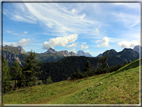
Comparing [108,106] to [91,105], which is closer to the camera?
[108,106]

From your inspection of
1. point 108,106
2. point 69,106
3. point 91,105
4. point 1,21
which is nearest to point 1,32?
point 1,21

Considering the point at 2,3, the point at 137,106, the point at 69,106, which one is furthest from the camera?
the point at 69,106

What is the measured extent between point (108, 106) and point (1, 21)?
14.4 metres

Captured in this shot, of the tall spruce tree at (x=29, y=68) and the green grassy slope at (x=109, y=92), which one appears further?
the tall spruce tree at (x=29, y=68)

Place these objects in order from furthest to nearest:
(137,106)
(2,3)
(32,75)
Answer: (32,75) → (2,3) → (137,106)

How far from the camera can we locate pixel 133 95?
27.0 feet

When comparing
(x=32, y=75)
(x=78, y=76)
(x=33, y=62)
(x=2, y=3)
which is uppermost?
(x=2, y=3)

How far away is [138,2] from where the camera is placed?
28.7 feet

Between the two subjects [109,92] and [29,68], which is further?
[29,68]

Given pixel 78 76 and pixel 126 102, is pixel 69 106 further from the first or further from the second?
pixel 78 76

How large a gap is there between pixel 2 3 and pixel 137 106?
1676 cm

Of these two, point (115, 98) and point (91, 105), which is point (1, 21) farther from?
point (115, 98)

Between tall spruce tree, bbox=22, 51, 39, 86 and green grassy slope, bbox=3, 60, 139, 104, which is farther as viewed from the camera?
tall spruce tree, bbox=22, 51, 39, 86

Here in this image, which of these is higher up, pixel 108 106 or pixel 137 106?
pixel 137 106
